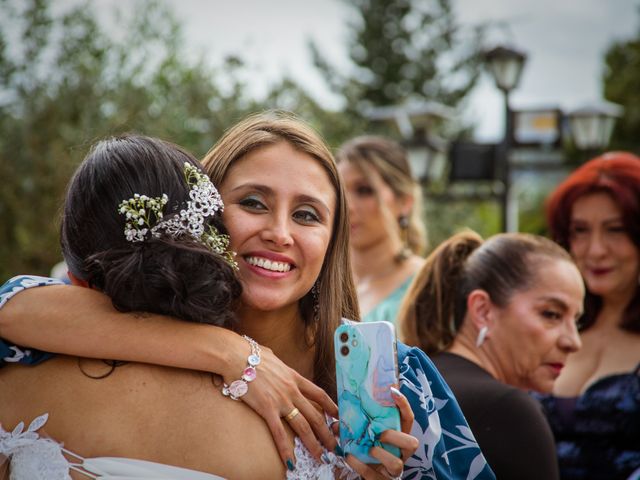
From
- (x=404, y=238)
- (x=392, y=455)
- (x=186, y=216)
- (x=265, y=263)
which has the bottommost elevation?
(x=404, y=238)

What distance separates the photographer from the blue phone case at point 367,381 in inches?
77.1

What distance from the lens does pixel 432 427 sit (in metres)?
2.30

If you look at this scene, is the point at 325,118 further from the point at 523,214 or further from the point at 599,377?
the point at 523,214

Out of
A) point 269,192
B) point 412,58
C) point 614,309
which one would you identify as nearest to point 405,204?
point 614,309

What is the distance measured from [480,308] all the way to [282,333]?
3.52 ft

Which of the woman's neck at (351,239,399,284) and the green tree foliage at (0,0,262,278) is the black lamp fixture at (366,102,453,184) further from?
the woman's neck at (351,239,399,284)

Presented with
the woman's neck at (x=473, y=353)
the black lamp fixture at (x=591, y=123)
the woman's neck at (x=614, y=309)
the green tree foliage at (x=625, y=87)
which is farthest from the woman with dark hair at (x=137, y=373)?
the green tree foliage at (x=625, y=87)

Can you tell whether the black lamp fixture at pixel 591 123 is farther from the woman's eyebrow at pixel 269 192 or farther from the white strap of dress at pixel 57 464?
the white strap of dress at pixel 57 464

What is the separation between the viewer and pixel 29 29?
26.8ft

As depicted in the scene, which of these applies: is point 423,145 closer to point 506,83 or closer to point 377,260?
point 506,83

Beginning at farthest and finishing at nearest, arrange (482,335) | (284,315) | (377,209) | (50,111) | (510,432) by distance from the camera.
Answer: (50,111) < (377,209) < (482,335) < (510,432) < (284,315)

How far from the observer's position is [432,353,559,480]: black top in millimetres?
2791

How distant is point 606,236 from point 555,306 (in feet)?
4.04

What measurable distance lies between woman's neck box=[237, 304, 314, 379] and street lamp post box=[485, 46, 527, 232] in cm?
670
